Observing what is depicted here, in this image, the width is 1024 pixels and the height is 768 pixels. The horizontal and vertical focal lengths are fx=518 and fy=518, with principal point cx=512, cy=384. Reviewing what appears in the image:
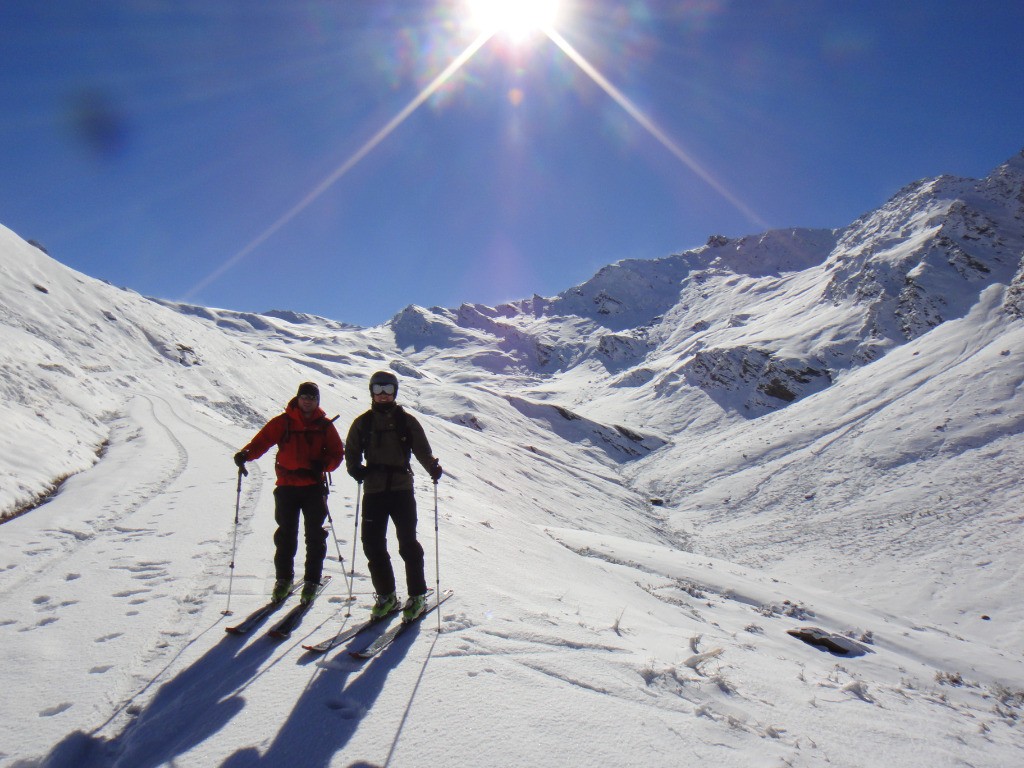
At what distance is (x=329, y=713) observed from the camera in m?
4.54

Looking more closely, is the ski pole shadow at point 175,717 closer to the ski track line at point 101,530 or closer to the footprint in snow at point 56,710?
the footprint in snow at point 56,710

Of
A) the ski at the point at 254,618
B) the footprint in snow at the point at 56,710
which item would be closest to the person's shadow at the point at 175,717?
the ski at the point at 254,618

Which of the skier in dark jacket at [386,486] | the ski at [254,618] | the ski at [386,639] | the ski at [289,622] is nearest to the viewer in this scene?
the ski at [386,639]

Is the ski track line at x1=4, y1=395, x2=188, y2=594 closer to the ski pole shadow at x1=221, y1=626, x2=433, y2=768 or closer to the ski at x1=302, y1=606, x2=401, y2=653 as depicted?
→ the ski at x1=302, y1=606, x2=401, y2=653

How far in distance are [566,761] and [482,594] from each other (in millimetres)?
3828

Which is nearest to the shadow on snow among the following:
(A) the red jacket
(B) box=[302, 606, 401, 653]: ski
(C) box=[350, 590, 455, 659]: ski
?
(C) box=[350, 590, 455, 659]: ski

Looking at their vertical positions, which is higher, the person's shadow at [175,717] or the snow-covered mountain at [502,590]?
the snow-covered mountain at [502,590]

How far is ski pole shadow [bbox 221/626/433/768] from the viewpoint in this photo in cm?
397

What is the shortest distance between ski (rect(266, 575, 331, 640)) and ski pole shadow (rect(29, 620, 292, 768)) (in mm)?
231

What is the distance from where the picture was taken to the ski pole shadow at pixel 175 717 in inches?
157

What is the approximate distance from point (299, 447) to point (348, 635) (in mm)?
2425

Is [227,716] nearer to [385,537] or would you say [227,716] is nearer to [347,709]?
[347,709]

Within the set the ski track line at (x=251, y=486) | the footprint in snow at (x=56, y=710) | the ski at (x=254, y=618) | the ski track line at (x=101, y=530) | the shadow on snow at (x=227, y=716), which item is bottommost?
the footprint in snow at (x=56, y=710)

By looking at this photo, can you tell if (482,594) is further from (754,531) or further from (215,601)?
(754,531)
